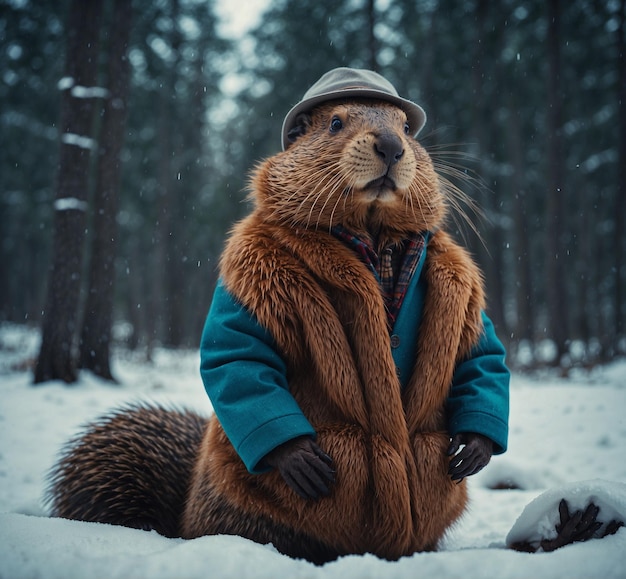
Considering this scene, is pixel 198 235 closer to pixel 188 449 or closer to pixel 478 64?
pixel 478 64

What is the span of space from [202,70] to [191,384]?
11678mm

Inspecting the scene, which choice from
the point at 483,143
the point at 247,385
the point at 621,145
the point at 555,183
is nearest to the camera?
the point at 247,385

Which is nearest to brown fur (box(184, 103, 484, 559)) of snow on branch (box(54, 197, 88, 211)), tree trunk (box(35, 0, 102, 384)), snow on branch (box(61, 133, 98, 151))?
tree trunk (box(35, 0, 102, 384))

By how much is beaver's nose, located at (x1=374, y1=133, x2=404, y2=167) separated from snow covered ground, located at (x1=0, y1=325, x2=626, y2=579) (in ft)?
4.51

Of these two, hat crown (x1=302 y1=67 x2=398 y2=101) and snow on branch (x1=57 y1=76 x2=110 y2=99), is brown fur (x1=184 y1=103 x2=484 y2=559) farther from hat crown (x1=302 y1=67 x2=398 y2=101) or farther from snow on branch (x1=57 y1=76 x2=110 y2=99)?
snow on branch (x1=57 y1=76 x2=110 y2=99)

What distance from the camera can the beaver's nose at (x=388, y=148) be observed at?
6.25 feet

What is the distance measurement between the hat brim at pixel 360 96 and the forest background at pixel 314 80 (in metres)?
5.72

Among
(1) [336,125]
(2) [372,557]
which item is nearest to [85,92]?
(1) [336,125]

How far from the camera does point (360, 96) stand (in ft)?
7.52

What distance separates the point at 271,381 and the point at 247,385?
0.29ft

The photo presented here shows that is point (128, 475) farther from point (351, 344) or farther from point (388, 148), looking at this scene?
point (388, 148)

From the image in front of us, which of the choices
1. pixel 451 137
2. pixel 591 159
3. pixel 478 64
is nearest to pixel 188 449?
pixel 478 64

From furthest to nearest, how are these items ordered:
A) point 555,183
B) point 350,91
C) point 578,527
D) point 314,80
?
1. point 314,80
2. point 555,183
3. point 350,91
4. point 578,527

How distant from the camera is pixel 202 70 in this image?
621 inches
